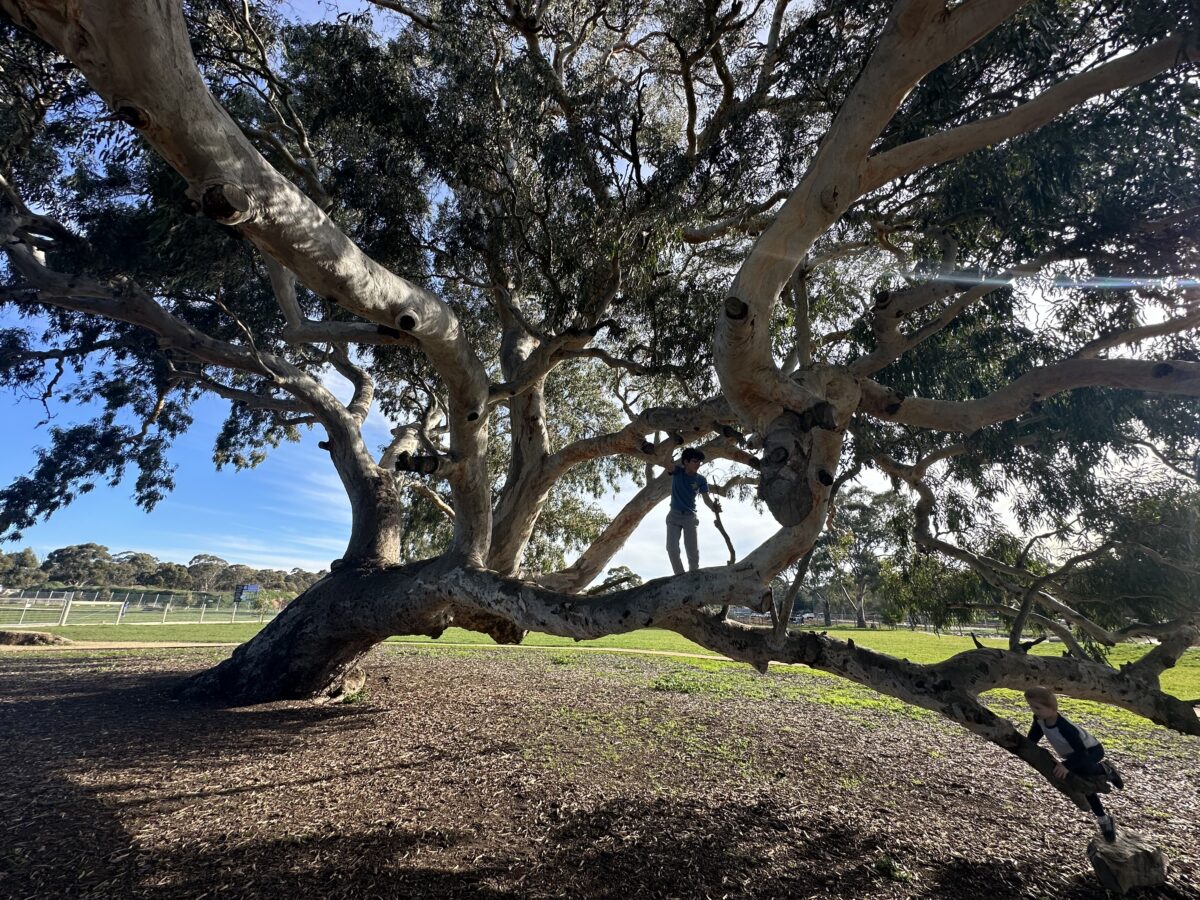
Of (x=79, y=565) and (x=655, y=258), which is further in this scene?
(x=79, y=565)

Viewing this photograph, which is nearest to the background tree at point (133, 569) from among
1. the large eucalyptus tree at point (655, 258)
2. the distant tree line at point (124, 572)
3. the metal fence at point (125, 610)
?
the distant tree line at point (124, 572)

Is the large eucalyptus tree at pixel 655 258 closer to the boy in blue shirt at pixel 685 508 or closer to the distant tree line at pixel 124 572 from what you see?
the boy in blue shirt at pixel 685 508

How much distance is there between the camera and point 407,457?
5289 mm

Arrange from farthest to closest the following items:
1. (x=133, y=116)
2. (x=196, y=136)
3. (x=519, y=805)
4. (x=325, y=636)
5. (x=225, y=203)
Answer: (x=325, y=636)
(x=519, y=805)
(x=225, y=203)
(x=196, y=136)
(x=133, y=116)

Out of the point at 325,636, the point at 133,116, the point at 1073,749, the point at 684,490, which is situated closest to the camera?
the point at 133,116

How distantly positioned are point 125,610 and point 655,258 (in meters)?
29.3

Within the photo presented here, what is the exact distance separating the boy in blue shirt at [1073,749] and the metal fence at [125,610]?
27392mm

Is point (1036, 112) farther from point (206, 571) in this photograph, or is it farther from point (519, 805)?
point (206, 571)

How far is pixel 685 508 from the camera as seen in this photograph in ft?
17.6

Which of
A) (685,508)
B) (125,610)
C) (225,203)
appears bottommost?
(125,610)

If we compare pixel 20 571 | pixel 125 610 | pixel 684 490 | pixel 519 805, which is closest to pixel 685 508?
pixel 684 490

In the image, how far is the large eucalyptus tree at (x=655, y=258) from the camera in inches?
133

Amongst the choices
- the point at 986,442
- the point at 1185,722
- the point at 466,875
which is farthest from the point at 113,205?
the point at 1185,722

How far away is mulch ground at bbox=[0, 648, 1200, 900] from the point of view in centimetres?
323
